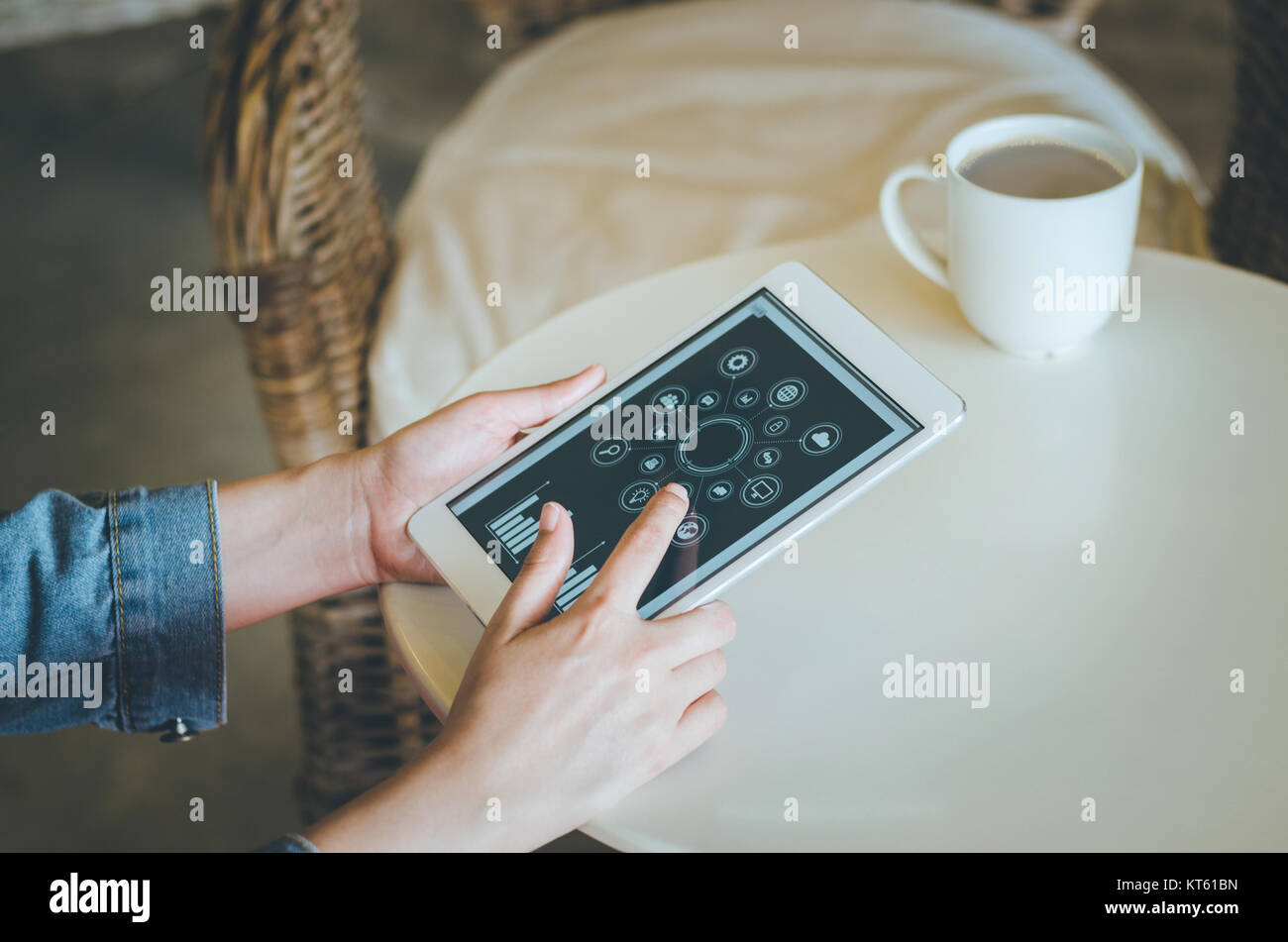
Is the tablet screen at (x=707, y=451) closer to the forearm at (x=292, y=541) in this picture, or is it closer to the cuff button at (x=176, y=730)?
the forearm at (x=292, y=541)

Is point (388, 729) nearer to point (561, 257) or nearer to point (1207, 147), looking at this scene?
point (561, 257)

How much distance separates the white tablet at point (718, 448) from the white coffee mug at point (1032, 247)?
89 millimetres

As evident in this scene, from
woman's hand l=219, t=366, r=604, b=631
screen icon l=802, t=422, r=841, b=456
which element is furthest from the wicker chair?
screen icon l=802, t=422, r=841, b=456

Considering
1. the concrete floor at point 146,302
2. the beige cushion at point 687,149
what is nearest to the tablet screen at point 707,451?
the beige cushion at point 687,149

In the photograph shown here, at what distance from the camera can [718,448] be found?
1.85 ft

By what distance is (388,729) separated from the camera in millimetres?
1014

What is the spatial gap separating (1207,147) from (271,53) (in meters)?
1.39

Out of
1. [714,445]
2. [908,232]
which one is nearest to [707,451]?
[714,445]

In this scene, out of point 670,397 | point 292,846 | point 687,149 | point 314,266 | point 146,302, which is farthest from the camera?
point 146,302

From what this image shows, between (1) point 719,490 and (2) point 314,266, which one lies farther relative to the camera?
(2) point 314,266

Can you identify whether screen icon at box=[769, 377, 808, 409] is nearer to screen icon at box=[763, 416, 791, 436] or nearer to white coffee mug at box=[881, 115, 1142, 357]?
screen icon at box=[763, 416, 791, 436]

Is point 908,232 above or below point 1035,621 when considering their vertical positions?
above

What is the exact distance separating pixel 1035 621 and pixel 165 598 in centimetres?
45

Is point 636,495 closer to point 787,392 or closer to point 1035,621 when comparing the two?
point 787,392
